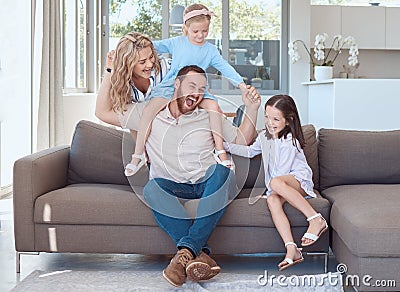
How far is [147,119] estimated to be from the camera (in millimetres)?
3357

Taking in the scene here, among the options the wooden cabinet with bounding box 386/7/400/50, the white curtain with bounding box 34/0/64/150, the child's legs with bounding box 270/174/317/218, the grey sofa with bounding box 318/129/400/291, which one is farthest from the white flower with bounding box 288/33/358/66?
the child's legs with bounding box 270/174/317/218

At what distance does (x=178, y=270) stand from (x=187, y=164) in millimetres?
572

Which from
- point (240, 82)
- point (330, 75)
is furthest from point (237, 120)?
point (330, 75)

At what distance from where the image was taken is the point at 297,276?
3.12 m

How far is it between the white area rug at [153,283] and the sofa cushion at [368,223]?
240 millimetres

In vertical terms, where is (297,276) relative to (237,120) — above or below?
below

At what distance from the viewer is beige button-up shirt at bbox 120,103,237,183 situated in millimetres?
3279

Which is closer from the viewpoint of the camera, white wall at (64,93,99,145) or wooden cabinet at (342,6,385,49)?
white wall at (64,93,99,145)

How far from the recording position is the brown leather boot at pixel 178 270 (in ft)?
9.48

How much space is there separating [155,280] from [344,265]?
2.66ft

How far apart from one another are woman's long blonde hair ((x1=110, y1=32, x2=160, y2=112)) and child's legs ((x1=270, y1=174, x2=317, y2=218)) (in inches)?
31.7

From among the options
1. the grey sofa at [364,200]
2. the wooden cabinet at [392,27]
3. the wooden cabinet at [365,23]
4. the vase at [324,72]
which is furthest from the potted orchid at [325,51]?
the grey sofa at [364,200]

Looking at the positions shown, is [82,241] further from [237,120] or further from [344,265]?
[344,265]

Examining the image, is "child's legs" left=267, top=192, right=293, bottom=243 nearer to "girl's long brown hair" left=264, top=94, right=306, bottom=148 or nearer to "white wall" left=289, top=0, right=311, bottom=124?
"girl's long brown hair" left=264, top=94, right=306, bottom=148
